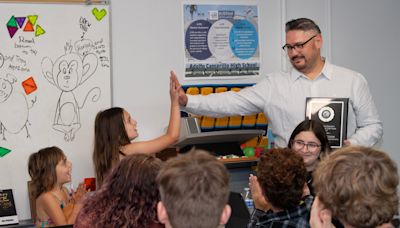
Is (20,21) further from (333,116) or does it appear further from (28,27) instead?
(333,116)

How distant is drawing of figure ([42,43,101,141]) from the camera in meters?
3.98

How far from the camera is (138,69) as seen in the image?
424 centimetres

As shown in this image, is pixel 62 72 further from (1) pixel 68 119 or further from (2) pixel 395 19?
(2) pixel 395 19

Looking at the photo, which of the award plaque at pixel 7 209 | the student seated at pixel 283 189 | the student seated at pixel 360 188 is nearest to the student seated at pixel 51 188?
the award plaque at pixel 7 209

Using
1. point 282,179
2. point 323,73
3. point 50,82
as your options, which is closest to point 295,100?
point 323,73

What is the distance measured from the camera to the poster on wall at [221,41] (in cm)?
439

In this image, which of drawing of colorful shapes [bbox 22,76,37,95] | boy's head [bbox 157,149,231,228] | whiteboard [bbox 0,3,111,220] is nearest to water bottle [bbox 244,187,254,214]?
whiteboard [bbox 0,3,111,220]

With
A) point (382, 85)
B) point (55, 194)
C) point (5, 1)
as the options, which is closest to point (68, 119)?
point (55, 194)

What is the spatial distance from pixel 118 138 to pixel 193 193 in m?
1.91

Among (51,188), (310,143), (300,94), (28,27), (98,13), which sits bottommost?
(51,188)

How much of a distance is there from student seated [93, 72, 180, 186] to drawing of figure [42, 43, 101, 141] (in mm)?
514

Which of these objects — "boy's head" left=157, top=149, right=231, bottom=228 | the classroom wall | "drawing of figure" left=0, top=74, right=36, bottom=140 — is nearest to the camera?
"boy's head" left=157, top=149, right=231, bottom=228

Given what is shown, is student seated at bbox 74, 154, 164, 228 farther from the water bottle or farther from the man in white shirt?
the water bottle

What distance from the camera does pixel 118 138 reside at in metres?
3.49
